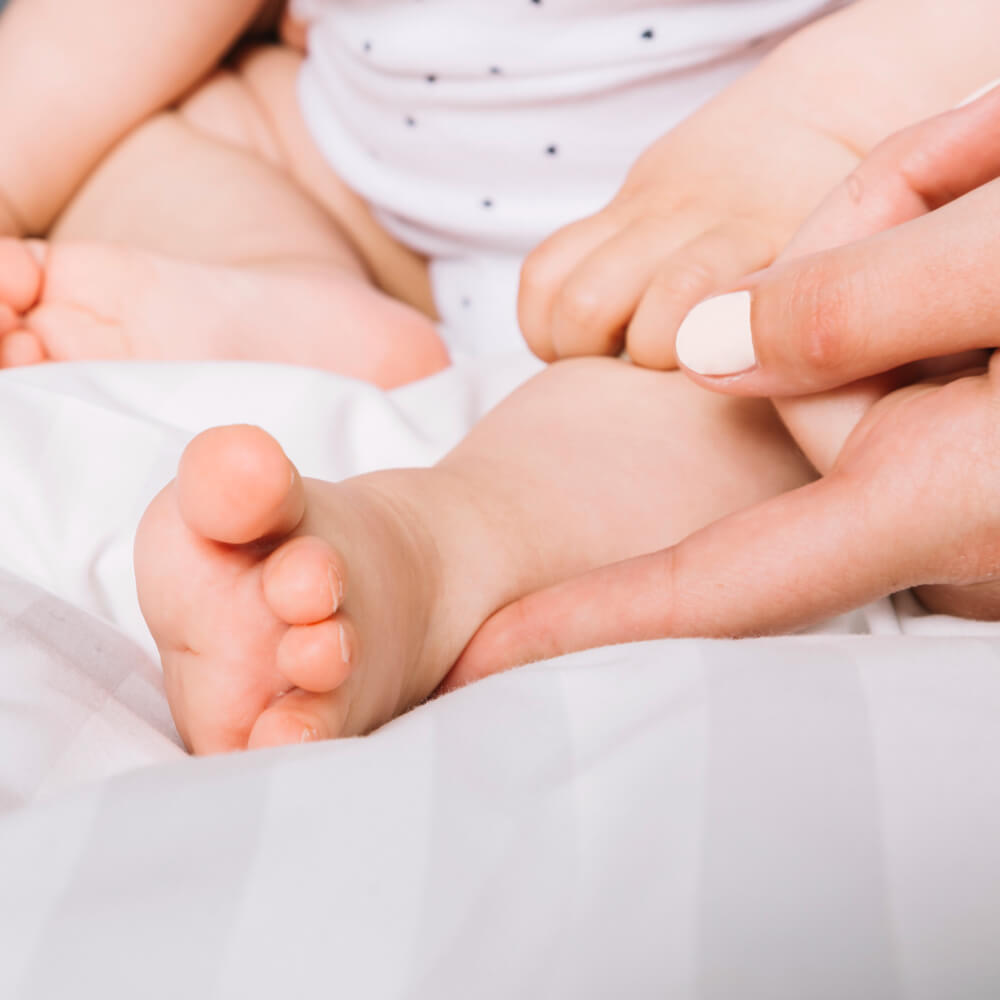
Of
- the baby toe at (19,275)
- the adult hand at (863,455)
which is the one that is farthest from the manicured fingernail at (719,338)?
the baby toe at (19,275)

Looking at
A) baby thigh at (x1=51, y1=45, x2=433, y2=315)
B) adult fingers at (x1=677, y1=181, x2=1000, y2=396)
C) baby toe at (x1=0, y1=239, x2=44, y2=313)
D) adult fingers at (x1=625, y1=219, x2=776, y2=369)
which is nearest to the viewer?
adult fingers at (x1=677, y1=181, x2=1000, y2=396)

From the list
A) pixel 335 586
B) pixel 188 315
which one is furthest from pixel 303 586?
pixel 188 315

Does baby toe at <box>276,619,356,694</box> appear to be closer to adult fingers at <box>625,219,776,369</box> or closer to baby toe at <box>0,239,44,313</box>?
adult fingers at <box>625,219,776,369</box>

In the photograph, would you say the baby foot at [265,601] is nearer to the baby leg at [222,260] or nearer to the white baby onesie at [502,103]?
the baby leg at [222,260]

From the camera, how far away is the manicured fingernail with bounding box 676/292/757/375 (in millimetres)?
450

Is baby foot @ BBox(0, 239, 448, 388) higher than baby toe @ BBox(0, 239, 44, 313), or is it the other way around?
baby toe @ BBox(0, 239, 44, 313)

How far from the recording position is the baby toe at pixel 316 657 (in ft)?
1.13

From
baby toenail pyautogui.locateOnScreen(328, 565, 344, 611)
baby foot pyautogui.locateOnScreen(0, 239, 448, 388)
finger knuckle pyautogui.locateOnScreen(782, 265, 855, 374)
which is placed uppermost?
finger knuckle pyautogui.locateOnScreen(782, 265, 855, 374)

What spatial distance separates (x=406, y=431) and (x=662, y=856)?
1.32 feet

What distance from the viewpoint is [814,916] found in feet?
0.90

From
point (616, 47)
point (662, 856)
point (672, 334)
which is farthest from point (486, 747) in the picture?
point (616, 47)

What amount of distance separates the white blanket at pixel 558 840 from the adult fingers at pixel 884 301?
0.12m

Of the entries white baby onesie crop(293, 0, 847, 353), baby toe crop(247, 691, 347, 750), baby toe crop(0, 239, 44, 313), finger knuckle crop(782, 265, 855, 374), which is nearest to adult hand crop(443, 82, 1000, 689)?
finger knuckle crop(782, 265, 855, 374)

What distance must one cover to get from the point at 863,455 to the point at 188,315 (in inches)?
21.2
